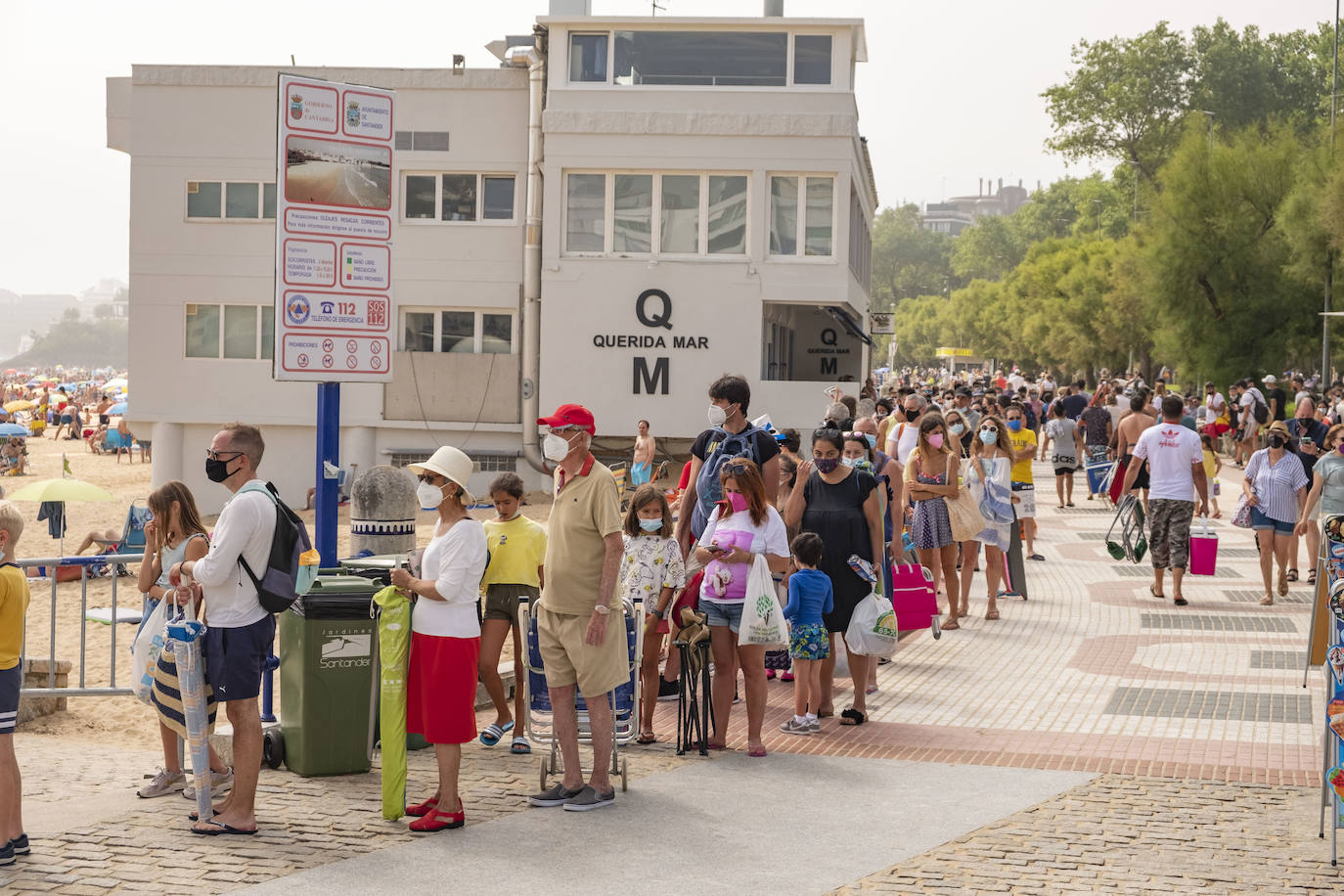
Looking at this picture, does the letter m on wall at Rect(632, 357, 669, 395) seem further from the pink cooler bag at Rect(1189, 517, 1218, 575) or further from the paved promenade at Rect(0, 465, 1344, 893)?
the paved promenade at Rect(0, 465, 1344, 893)

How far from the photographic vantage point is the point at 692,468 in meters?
10.1

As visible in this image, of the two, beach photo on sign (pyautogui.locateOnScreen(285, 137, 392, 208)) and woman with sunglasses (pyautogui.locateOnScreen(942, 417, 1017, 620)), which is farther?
woman with sunglasses (pyautogui.locateOnScreen(942, 417, 1017, 620))

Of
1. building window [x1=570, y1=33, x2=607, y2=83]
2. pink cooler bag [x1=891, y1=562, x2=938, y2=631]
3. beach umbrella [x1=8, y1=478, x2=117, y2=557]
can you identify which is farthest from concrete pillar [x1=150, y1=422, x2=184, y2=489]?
pink cooler bag [x1=891, y1=562, x2=938, y2=631]

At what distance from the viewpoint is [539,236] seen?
29.2m

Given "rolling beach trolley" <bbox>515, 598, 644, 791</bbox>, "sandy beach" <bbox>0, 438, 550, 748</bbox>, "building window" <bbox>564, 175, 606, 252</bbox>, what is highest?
"building window" <bbox>564, 175, 606, 252</bbox>

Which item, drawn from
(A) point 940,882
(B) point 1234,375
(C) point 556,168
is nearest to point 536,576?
(A) point 940,882

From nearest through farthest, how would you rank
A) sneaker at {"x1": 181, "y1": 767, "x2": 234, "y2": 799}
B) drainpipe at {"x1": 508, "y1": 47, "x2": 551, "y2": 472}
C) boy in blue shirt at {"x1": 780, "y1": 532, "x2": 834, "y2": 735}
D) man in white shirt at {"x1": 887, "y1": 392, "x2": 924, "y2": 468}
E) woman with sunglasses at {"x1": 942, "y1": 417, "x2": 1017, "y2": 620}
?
sneaker at {"x1": 181, "y1": 767, "x2": 234, "y2": 799} → boy in blue shirt at {"x1": 780, "y1": 532, "x2": 834, "y2": 735} → woman with sunglasses at {"x1": 942, "y1": 417, "x2": 1017, "y2": 620} → man in white shirt at {"x1": 887, "y1": 392, "x2": 924, "y2": 468} → drainpipe at {"x1": 508, "y1": 47, "x2": 551, "y2": 472}

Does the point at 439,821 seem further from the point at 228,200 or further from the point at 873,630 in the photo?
the point at 228,200

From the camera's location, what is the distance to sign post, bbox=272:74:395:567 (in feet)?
31.0

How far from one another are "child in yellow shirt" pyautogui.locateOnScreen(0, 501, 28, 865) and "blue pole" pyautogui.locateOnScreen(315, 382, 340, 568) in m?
2.51

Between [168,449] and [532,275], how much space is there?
841cm

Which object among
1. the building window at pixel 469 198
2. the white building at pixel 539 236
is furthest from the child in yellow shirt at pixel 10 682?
the building window at pixel 469 198

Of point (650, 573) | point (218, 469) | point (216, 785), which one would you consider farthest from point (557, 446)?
point (216, 785)

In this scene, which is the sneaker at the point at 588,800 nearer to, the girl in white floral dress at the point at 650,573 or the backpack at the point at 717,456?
the girl in white floral dress at the point at 650,573
